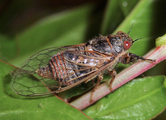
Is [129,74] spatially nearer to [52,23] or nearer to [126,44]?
[126,44]

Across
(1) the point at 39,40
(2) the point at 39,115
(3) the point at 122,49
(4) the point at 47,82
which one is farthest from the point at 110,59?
(1) the point at 39,40

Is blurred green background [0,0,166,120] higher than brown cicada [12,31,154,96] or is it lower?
higher

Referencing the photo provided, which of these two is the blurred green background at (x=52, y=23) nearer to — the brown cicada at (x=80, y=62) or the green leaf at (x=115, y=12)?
the green leaf at (x=115, y=12)

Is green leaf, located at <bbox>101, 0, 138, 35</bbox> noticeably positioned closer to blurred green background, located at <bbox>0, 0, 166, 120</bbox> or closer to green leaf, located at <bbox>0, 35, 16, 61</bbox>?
blurred green background, located at <bbox>0, 0, 166, 120</bbox>

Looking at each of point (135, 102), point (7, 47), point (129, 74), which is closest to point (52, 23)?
point (7, 47)

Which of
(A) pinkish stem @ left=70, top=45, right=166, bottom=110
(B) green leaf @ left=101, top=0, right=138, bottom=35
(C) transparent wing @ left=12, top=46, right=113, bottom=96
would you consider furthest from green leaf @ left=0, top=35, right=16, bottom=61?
(A) pinkish stem @ left=70, top=45, right=166, bottom=110

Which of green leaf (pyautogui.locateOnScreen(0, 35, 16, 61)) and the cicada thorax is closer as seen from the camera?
the cicada thorax
